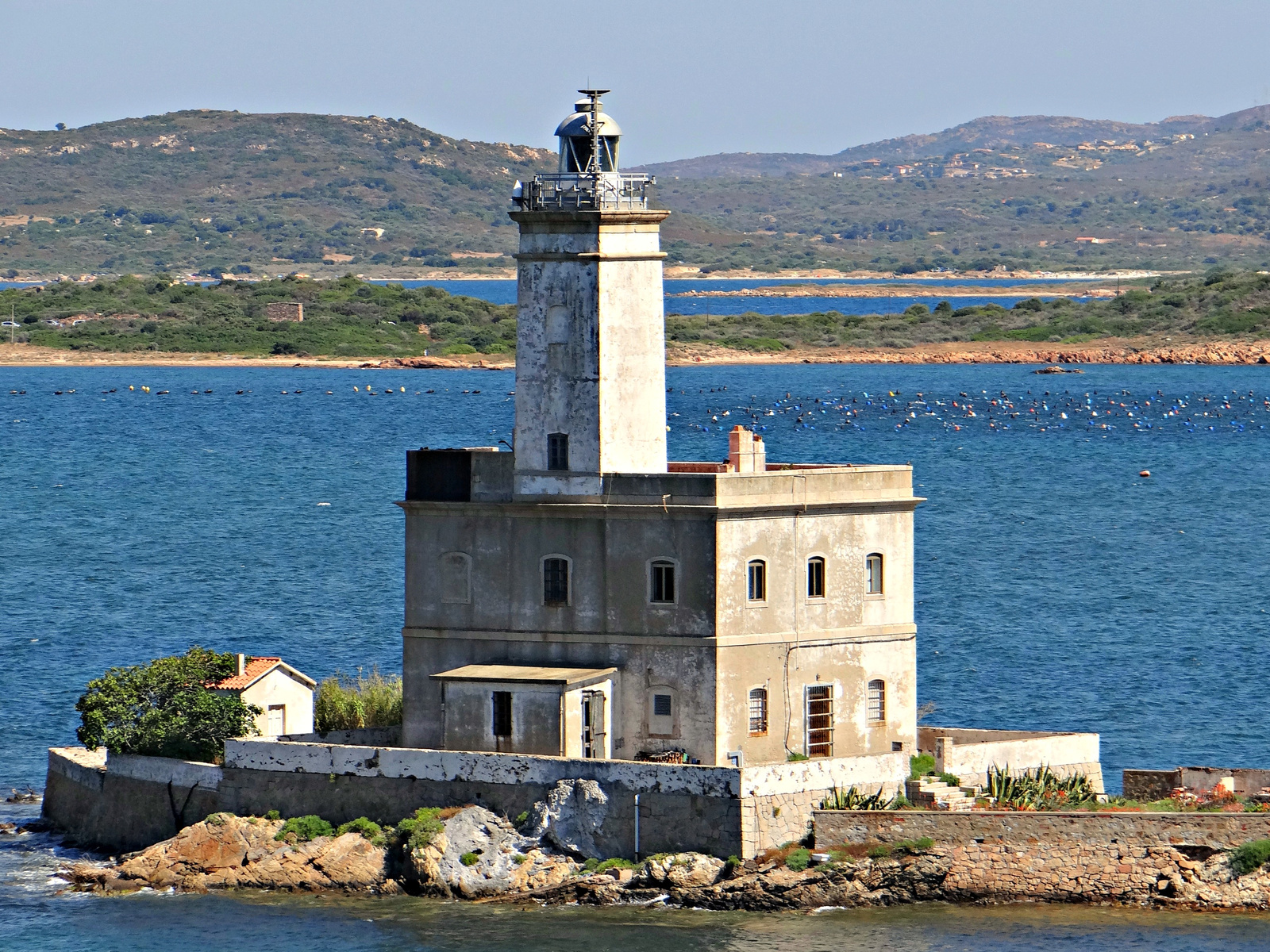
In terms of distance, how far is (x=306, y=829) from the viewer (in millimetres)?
43656

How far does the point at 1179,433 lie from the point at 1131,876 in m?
110

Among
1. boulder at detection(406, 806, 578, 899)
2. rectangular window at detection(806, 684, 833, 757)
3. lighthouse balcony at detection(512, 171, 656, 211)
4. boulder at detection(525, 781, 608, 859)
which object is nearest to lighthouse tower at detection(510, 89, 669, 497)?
lighthouse balcony at detection(512, 171, 656, 211)

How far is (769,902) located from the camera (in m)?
40.6

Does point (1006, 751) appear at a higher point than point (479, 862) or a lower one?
higher

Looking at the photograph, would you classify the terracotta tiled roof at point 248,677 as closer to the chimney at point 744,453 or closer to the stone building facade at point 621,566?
the stone building facade at point 621,566

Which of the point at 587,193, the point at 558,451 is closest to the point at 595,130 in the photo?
the point at 587,193

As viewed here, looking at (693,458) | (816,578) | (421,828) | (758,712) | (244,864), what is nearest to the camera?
(421,828)

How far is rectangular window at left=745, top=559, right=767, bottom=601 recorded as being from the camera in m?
44.3

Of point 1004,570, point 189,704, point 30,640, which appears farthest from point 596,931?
point 1004,570

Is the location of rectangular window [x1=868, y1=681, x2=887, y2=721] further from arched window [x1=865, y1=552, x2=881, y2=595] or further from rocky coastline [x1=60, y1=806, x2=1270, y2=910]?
rocky coastline [x1=60, y1=806, x2=1270, y2=910]

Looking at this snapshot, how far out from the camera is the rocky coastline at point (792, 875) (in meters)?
40.6

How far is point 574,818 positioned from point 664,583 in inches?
194

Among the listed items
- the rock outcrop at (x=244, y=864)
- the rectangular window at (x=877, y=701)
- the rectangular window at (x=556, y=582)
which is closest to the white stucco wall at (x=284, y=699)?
the rock outcrop at (x=244, y=864)

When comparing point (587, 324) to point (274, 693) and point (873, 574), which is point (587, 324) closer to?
point (873, 574)
